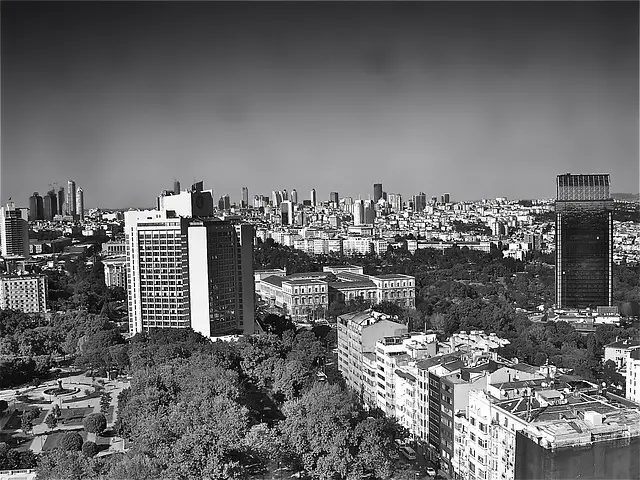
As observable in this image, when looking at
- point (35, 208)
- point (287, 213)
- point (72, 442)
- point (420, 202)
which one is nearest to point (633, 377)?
point (72, 442)

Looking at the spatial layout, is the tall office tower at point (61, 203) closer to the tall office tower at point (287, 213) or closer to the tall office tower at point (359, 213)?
the tall office tower at point (287, 213)

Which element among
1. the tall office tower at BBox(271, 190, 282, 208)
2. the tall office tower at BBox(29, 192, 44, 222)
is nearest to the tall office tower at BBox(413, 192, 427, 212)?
the tall office tower at BBox(271, 190, 282, 208)

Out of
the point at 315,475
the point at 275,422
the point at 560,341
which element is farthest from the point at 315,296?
the point at 315,475

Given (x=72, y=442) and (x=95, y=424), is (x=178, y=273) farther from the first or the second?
(x=72, y=442)

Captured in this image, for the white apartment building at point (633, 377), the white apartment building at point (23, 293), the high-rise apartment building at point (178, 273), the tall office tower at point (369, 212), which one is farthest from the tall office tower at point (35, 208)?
the white apartment building at point (633, 377)

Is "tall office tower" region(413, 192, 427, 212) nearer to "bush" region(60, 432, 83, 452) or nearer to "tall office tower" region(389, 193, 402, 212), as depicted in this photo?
"tall office tower" region(389, 193, 402, 212)

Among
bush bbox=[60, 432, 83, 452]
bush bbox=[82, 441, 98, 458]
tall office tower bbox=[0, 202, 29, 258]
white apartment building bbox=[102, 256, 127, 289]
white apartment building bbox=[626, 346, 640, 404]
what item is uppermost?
tall office tower bbox=[0, 202, 29, 258]
